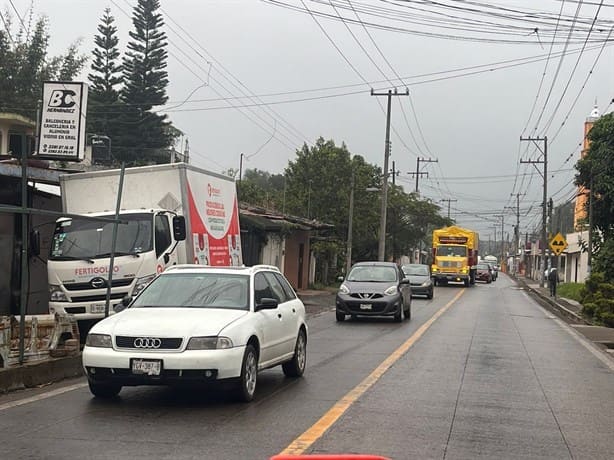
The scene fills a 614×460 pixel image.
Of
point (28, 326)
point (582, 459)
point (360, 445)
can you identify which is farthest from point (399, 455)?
point (28, 326)

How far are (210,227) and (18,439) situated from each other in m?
9.57

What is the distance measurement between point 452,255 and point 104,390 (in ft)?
153

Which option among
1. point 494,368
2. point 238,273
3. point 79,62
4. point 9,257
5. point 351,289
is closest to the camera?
point 238,273

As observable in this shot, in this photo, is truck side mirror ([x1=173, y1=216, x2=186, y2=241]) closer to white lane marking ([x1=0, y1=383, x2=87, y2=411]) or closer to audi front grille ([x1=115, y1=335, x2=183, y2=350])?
white lane marking ([x1=0, y1=383, x2=87, y2=411])

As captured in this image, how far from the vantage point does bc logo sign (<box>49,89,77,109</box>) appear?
868 inches

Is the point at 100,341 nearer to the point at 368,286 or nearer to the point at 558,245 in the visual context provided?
the point at 368,286

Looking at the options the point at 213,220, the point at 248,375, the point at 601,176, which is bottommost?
the point at 248,375

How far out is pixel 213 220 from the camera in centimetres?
1675

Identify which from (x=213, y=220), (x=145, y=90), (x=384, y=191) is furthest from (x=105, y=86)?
(x=213, y=220)

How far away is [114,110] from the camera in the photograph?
59.8 metres

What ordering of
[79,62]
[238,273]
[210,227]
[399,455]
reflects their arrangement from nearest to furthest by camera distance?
1. [399,455]
2. [238,273]
3. [210,227]
4. [79,62]

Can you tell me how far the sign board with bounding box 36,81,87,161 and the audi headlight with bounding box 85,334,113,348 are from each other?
13.4 m

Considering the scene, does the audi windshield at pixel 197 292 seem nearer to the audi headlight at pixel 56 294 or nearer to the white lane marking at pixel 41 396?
the white lane marking at pixel 41 396

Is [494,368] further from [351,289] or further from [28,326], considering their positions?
[351,289]
